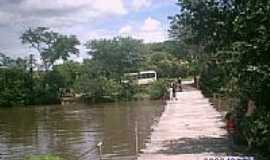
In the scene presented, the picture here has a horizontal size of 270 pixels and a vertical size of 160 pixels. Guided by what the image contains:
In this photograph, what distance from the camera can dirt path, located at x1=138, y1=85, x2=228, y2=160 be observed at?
A: 18184mm

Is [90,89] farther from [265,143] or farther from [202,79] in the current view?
[265,143]

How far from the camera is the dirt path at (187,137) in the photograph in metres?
18.2

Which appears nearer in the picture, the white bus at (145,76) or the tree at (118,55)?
the white bus at (145,76)

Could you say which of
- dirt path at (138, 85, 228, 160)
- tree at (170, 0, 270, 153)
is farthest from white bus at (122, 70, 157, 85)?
tree at (170, 0, 270, 153)

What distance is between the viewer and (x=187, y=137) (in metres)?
23.0

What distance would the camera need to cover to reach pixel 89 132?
33.4 meters

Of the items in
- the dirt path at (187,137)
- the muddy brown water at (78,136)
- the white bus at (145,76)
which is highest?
the white bus at (145,76)

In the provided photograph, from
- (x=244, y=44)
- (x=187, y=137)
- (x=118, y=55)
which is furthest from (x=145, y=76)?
(x=244, y=44)

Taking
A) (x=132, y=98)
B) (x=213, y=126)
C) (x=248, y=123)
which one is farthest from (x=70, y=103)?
(x=248, y=123)

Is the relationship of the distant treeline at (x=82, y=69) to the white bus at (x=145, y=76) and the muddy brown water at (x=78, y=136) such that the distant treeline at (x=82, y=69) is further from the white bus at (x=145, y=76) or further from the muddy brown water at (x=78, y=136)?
the muddy brown water at (x=78, y=136)

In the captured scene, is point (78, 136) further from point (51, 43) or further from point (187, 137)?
point (51, 43)

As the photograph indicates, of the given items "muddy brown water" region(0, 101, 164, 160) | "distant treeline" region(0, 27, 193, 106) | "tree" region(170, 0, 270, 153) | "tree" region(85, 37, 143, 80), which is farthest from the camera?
"tree" region(85, 37, 143, 80)

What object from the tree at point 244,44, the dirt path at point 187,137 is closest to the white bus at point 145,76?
the dirt path at point 187,137

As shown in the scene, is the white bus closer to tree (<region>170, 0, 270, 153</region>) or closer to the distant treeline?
the distant treeline
